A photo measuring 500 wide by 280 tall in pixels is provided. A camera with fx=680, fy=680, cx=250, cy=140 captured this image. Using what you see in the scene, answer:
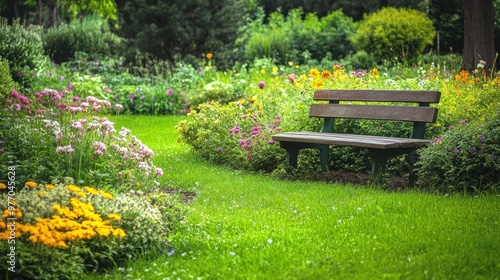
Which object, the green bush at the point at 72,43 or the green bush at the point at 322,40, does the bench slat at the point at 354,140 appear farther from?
the green bush at the point at 322,40

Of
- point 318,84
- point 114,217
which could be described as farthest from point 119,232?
point 318,84

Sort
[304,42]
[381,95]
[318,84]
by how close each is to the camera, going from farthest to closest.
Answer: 1. [304,42]
2. [318,84]
3. [381,95]

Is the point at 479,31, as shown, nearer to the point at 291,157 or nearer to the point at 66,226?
the point at 291,157

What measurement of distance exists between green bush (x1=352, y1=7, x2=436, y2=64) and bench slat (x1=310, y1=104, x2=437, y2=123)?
11341 mm

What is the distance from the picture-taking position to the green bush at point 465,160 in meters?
6.41

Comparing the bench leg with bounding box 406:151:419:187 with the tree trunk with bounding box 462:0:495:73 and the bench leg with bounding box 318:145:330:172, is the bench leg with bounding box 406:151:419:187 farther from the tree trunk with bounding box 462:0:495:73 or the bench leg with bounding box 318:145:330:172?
the tree trunk with bounding box 462:0:495:73

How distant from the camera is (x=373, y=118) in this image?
25.0 ft

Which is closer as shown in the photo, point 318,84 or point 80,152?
point 80,152

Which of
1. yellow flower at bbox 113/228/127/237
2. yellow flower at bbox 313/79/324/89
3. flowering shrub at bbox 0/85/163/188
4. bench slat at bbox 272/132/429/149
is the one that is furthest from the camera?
yellow flower at bbox 313/79/324/89

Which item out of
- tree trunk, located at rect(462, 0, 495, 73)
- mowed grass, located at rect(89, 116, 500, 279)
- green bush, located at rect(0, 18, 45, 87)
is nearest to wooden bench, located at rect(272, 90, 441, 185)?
mowed grass, located at rect(89, 116, 500, 279)

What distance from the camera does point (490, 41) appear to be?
12.3m

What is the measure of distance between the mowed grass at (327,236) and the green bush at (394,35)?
41.8 feet

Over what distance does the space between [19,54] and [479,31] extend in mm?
9485

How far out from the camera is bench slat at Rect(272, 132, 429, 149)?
674cm
